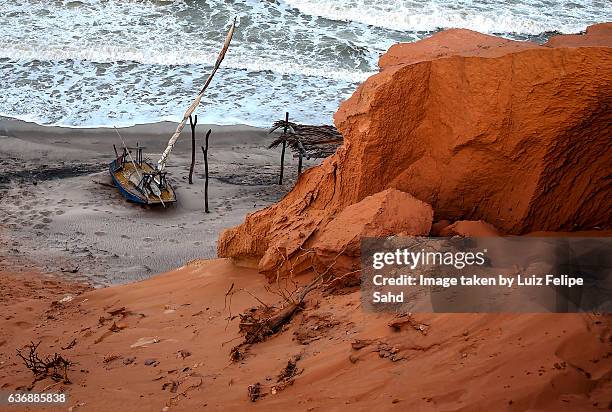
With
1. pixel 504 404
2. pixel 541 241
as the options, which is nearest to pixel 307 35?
pixel 541 241

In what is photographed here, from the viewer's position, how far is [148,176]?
39.8ft

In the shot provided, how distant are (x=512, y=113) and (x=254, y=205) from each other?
24.3 ft

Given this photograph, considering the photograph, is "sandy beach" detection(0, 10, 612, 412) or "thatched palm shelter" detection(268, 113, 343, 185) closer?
"sandy beach" detection(0, 10, 612, 412)

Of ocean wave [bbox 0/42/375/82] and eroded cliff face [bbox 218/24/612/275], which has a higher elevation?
eroded cliff face [bbox 218/24/612/275]

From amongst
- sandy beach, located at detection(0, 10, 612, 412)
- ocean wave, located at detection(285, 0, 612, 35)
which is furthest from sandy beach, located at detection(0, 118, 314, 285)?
ocean wave, located at detection(285, 0, 612, 35)

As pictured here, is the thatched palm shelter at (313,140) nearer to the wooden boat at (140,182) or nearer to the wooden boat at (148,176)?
the wooden boat at (148,176)

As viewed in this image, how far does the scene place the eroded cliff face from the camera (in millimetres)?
5016

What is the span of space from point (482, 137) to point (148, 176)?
8.16 m

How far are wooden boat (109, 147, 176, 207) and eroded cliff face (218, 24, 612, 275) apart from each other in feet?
21.0

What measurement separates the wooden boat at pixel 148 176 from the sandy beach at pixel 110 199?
0.74 feet

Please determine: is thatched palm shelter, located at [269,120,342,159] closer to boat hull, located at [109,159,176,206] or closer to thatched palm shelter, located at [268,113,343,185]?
thatched palm shelter, located at [268,113,343,185]

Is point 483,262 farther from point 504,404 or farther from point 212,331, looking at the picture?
point 212,331

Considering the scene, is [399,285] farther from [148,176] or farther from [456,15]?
[456,15]

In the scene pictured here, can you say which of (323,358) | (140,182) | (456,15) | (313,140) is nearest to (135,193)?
(140,182)
